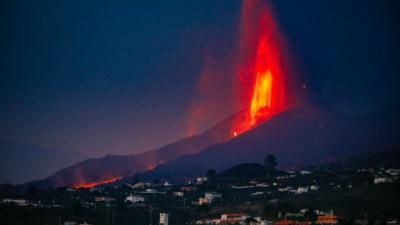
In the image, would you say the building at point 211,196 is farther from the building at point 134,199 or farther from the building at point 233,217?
the building at point 233,217

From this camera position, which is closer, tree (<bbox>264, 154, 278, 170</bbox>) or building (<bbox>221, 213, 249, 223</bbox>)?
building (<bbox>221, 213, 249, 223</bbox>)

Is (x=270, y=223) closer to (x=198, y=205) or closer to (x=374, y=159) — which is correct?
(x=198, y=205)

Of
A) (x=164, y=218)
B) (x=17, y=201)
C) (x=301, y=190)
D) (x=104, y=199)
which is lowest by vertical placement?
(x=164, y=218)

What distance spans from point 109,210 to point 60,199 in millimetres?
8873

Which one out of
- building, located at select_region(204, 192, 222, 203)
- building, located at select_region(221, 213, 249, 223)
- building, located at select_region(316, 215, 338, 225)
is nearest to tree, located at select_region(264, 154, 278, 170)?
building, located at select_region(204, 192, 222, 203)

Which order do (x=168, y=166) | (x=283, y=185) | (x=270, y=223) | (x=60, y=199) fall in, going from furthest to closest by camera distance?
(x=168, y=166) < (x=283, y=185) < (x=60, y=199) < (x=270, y=223)

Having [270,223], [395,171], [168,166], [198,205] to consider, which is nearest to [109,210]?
[198,205]

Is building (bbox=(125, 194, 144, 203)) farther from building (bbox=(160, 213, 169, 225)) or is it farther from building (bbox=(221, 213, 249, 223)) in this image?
building (bbox=(221, 213, 249, 223))

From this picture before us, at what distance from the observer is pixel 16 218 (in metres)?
78.2

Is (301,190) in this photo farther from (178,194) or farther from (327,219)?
(327,219)

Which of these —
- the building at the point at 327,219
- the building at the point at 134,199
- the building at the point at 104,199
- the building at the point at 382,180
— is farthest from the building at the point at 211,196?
the building at the point at 327,219

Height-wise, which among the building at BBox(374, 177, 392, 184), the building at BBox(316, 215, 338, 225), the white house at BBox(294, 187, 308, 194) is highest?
Result: the building at BBox(374, 177, 392, 184)

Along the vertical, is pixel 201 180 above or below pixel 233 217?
above

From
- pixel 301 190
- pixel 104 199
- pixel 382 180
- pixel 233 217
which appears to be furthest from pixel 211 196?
pixel 233 217
